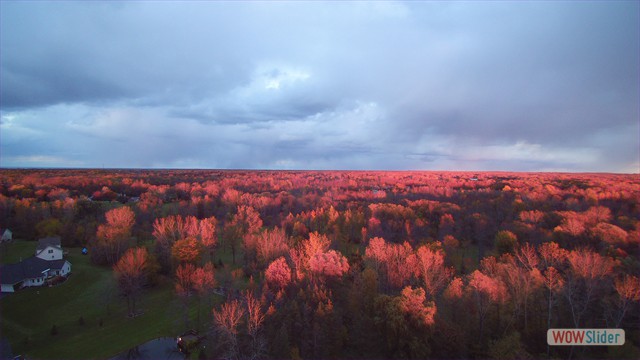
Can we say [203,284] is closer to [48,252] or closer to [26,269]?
[26,269]

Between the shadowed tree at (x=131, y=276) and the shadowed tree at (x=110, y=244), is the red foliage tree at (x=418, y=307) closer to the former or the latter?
the shadowed tree at (x=131, y=276)

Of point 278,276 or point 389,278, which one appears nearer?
point 278,276

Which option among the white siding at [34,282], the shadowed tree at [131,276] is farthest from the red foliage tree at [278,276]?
the white siding at [34,282]

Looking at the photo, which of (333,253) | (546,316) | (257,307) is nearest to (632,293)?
(546,316)

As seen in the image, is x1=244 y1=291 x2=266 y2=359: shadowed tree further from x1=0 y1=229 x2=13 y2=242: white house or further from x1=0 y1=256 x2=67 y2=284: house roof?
x1=0 y1=229 x2=13 y2=242: white house

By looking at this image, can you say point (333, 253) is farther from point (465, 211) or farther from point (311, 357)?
point (465, 211)

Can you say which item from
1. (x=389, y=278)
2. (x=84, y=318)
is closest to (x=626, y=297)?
(x=389, y=278)
